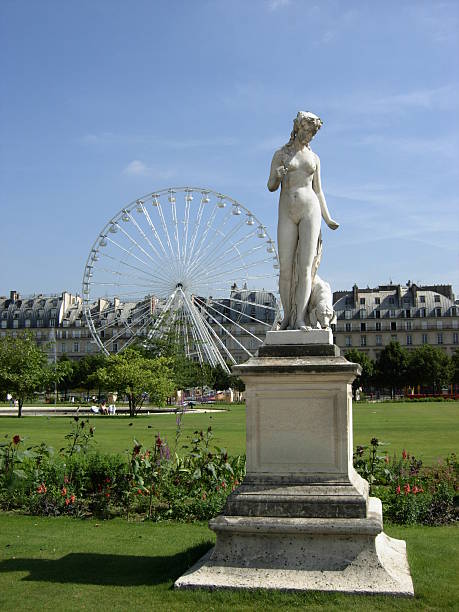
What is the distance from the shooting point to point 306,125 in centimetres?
778

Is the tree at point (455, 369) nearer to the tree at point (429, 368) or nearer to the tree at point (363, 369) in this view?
the tree at point (429, 368)

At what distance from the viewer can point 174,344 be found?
56188 mm

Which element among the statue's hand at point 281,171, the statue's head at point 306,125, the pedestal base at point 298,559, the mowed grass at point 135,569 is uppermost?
the statue's head at point 306,125

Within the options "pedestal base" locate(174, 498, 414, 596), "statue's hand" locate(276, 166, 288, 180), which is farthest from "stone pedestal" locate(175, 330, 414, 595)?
"statue's hand" locate(276, 166, 288, 180)

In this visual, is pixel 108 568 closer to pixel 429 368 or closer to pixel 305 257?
pixel 305 257

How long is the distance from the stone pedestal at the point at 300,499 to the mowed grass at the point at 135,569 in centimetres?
21

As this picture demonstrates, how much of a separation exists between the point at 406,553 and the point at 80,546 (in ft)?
11.7

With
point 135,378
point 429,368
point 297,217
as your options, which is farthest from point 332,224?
point 429,368

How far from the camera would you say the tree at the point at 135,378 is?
143 feet

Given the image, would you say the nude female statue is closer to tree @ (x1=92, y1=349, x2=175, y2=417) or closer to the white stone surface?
the white stone surface

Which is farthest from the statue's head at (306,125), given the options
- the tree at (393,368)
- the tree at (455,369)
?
the tree at (455,369)

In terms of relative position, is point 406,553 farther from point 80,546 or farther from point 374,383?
point 374,383

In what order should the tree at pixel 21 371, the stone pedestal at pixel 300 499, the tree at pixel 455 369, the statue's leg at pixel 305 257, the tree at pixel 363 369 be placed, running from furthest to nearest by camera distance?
the tree at pixel 455 369, the tree at pixel 363 369, the tree at pixel 21 371, the statue's leg at pixel 305 257, the stone pedestal at pixel 300 499

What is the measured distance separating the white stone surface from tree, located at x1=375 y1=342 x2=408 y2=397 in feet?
265
